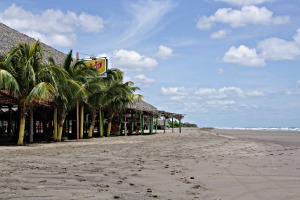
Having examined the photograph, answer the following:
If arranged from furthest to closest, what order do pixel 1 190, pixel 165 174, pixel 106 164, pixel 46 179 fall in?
1. pixel 106 164
2. pixel 165 174
3. pixel 46 179
4. pixel 1 190

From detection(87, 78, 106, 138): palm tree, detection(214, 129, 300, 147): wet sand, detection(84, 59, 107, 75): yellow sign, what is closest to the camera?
detection(214, 129, 300, 147): wet sand

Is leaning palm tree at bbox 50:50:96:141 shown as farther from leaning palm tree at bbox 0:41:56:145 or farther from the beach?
the beach

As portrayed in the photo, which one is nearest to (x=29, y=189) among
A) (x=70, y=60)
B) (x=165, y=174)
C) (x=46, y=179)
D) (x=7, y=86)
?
(x=46, y=179)

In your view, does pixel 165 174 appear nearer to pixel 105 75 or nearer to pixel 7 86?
pixel 7 86

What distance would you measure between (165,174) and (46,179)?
2.18 metres

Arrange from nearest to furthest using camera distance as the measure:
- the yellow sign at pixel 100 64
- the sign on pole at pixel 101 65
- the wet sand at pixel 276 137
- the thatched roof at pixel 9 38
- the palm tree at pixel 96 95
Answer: the thatched roof at pixel 9 38
the wet sand at pixel 276 137
the palm tree at pixel 96 95
the sign on pole at pixel 101 65
the yellow sign at pixel 100 64

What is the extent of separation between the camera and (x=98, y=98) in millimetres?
23578

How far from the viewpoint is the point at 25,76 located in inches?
607

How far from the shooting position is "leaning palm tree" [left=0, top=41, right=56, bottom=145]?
1517 cm

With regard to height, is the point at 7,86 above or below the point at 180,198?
above

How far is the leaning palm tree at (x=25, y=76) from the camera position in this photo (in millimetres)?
15172

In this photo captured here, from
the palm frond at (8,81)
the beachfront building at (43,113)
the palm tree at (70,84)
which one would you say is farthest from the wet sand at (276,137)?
the palm frond at (8,81)

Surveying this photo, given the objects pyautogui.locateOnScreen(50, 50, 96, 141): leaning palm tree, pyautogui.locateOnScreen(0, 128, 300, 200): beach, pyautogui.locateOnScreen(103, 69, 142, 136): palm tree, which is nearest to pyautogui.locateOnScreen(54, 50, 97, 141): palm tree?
pyautogui.locateOnScreen(50, 50, 96, 141): leaning palm tree

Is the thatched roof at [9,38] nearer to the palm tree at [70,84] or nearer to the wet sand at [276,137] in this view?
the palm tree at [70,84]
